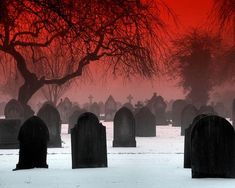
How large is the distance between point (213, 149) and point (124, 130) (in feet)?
30.7

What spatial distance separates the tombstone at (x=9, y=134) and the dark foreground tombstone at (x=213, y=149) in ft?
32.9

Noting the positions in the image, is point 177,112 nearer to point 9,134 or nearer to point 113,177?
point 9,134

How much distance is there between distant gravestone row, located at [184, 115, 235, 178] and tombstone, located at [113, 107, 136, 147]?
29.2 ft

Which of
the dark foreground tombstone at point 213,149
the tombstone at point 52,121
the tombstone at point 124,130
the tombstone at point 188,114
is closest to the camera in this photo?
the dark foreground tombstone at point 213,149

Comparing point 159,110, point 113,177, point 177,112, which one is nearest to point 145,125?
point 177,112

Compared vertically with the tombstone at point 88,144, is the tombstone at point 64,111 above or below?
above

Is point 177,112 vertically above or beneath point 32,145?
above

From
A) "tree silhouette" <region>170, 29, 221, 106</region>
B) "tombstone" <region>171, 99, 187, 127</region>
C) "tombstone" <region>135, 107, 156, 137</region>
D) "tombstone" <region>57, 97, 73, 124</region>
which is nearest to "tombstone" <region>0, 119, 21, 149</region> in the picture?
"tombstone" <region>135, 107, 156, 137</region>

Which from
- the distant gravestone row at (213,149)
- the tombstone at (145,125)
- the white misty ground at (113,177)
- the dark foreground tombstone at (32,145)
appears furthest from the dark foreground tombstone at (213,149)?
the tombstone at (145,125)

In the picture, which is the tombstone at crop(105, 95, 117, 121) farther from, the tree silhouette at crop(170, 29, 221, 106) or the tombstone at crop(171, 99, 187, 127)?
the tombstone at crop(171, 99, 187, 127)

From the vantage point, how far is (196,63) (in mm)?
43469

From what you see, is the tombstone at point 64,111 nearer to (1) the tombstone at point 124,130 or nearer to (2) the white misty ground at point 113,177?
(1) the tombstone at point 124,130

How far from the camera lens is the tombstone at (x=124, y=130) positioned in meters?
18.9

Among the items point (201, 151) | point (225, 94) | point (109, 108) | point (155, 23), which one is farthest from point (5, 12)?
point (225, 94)
